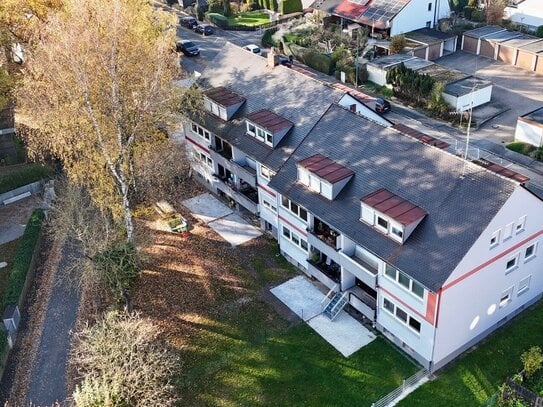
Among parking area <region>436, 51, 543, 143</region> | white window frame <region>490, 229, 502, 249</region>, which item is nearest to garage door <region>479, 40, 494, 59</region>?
parking area <region>436, 51, 543, 143</region>

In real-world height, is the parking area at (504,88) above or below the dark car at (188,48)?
below

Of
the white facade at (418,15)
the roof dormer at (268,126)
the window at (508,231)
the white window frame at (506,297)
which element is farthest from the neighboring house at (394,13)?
the window at (508,231)

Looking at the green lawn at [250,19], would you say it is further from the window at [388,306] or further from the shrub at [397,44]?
the window at [388,306]

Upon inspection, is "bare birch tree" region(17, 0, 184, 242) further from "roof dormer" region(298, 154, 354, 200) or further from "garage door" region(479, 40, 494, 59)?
"garage door" region(479, 40, 494, 59)

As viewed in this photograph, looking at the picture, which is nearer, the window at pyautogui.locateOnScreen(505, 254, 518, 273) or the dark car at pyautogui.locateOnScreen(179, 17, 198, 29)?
the window at pyautogui.locateOnScreen(505, 254, 518, 273)

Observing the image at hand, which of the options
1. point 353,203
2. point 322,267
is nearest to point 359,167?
point 353,203

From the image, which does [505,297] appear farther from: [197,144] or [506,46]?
[506,46]

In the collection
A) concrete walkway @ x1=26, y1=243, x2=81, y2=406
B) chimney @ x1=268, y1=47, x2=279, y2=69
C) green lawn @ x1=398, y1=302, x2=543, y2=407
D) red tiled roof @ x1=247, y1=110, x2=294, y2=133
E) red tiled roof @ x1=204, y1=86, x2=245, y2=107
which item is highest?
chimney @ x1=268, y1=47, x2=279, y2=69
